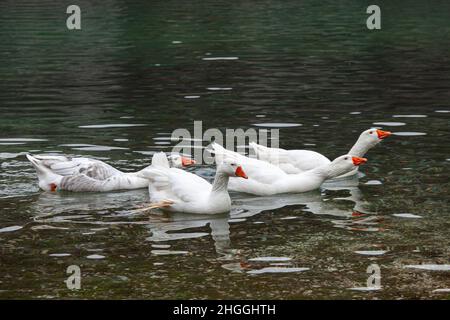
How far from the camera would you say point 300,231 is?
14211 millimetres

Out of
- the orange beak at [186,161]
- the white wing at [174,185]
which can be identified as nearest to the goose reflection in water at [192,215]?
the white wing at [174,185]

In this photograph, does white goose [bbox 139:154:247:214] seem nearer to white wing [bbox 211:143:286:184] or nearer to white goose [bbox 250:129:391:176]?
white wing [bbox 211:143:286:184]

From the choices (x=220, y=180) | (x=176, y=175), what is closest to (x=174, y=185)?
(x=176, y=175)

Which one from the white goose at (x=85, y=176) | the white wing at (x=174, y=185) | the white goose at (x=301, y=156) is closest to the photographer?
the white wing at (x=174, y=185)

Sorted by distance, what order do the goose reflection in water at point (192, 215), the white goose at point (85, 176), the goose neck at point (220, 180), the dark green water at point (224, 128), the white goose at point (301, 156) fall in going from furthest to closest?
the white goose at point (301, 156) < the white goose at point (85, 176) < the goose neck at point (220, 180) < the goose reflection in water at point (192, 215) < the dark green water at point (224, 128)

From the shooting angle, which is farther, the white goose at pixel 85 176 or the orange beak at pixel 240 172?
the white goose at pixel 85 176

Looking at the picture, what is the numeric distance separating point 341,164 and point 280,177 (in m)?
1.03

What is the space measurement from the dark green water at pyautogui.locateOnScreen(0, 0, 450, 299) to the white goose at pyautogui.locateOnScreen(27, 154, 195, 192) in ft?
0.86

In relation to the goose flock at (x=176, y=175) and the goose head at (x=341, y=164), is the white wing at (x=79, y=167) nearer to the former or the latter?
the goose flock at (x=176, y=175)

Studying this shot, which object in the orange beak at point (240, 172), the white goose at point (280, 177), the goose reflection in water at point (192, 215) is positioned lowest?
the goose reflection in water at point (192, 215)

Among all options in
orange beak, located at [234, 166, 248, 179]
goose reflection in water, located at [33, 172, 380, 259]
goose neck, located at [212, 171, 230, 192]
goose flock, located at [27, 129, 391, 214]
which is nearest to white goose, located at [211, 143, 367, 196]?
goose flock, located at [27, 129, 391, 214]

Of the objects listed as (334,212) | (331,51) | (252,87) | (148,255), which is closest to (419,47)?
(331,51)

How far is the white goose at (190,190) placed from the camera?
1495cm

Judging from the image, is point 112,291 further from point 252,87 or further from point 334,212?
point 252,87
